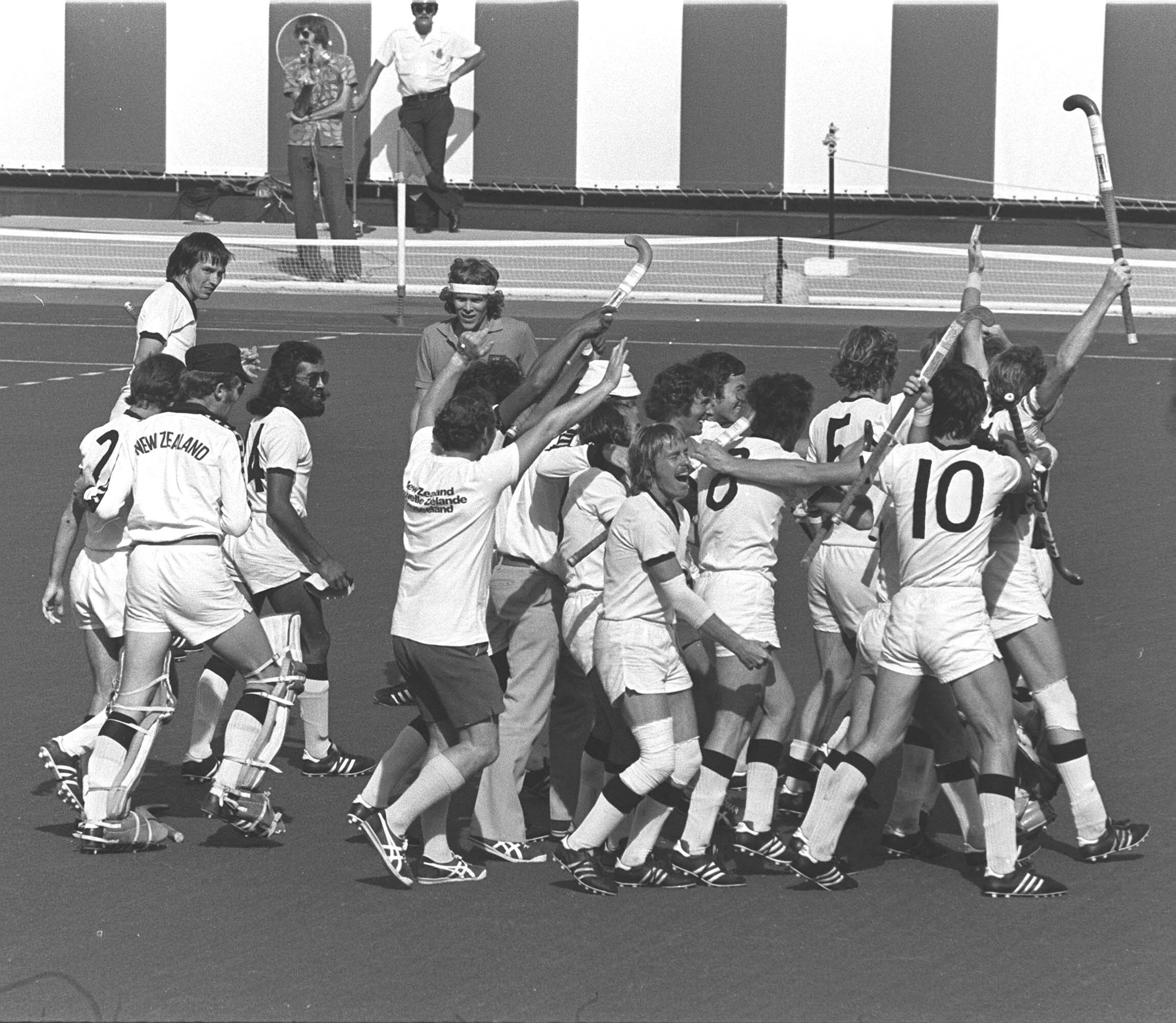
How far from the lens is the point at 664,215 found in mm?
28672

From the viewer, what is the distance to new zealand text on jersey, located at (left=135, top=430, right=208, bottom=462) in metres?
7.38

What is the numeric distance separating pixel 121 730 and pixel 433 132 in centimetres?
2081

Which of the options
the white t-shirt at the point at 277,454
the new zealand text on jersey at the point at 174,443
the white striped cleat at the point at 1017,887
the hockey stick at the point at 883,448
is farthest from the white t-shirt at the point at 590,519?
the white striped cleat at the point at 1017,887

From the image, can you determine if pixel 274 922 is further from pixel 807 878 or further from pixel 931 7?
pixel 931 7

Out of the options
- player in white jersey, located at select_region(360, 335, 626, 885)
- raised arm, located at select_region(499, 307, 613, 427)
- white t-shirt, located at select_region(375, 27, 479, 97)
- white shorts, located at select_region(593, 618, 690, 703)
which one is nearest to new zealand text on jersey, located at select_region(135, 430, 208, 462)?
player in white jersey, located at select_region(360, 335, 626, 885)

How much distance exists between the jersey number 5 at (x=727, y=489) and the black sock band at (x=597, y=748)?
0.96 m

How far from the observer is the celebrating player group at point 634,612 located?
7043 millimetres

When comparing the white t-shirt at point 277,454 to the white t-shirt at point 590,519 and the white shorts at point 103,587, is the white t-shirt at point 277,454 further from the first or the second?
the white t-shirt at point 590,519

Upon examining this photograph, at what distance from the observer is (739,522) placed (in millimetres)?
7477

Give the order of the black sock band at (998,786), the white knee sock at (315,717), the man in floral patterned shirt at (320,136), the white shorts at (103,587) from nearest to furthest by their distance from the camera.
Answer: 1. the black sock band at (998,786)
2. the white shorts at (103,587)
3. the white knee sock at (315,717)
4. the man in floral patterned shirt at (320,136)

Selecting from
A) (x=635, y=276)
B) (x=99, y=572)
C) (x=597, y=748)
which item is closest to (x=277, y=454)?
(x=99, y=572)

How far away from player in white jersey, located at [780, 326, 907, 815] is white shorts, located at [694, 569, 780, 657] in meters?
0.48

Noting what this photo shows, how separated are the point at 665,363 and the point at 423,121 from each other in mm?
9321

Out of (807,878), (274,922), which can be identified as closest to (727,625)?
(807,878)
